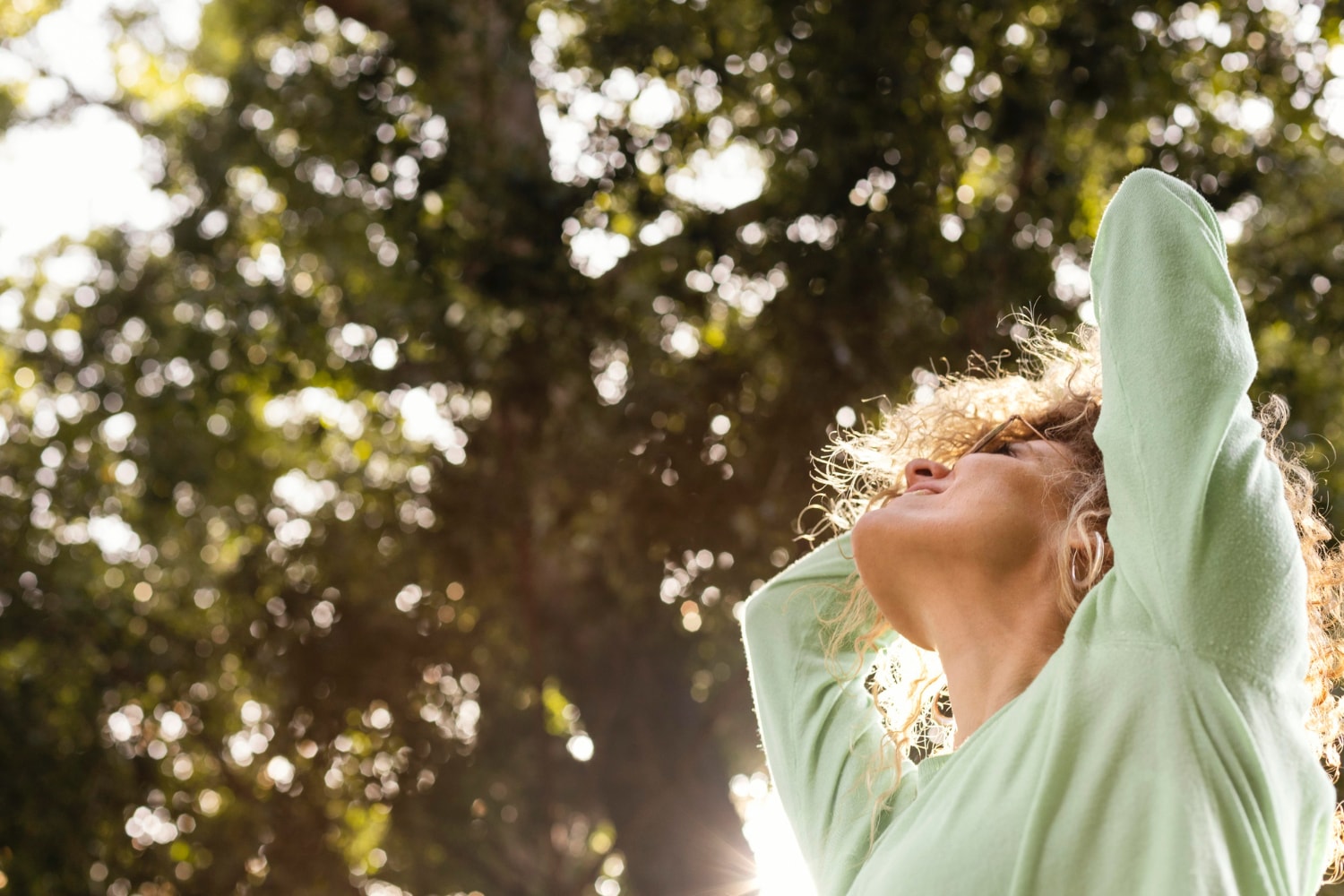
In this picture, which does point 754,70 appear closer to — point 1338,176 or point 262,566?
point 1338,176

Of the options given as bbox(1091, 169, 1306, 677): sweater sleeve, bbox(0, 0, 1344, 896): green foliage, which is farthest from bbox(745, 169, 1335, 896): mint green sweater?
bbox(0, 0, 1344, 896): green foliage

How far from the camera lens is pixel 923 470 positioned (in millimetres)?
2086

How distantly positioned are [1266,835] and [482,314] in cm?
727

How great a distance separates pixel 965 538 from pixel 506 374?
657cm

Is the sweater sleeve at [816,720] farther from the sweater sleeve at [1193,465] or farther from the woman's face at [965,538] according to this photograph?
the sweater sleeve at [1193,465]

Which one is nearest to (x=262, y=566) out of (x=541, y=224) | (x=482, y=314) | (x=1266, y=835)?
(x=482, y=314)

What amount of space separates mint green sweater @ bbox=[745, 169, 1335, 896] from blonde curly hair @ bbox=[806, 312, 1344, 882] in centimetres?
34

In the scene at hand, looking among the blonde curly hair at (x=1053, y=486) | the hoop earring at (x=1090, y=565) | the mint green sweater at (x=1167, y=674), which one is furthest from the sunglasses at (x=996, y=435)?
the mint green sweater at (x=1167, y=674)

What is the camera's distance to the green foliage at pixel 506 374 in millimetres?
7035

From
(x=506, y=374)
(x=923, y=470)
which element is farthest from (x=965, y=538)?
(x=506, y=374)

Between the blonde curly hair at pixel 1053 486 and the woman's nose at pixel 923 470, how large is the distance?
16cm

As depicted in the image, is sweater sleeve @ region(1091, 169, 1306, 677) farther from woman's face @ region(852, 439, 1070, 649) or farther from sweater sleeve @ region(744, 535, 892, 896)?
sweater sleeve @ region(744, 535, 892, 896)

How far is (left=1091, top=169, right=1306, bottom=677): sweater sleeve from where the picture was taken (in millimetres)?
1309

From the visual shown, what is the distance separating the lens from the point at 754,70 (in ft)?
25.0
